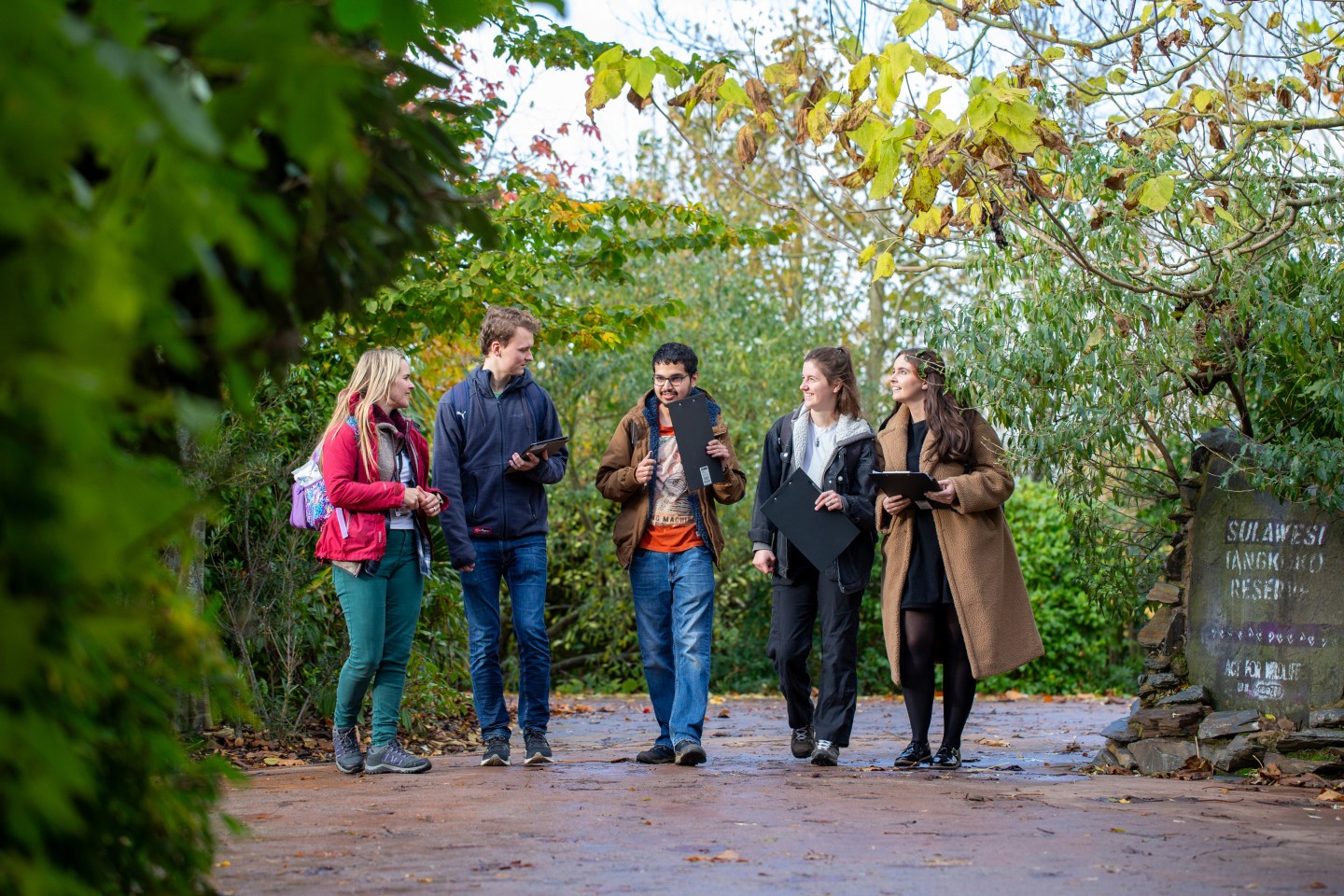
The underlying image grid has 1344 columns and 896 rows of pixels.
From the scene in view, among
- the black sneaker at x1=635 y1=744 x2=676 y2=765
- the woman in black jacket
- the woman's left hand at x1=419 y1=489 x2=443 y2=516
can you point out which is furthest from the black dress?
the woman's left hand at x1=419 y1=489 x2=443 y2=516

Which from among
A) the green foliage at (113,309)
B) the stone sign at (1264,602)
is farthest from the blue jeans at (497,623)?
the green foliage at (113,309)

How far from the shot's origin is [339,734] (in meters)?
6.91

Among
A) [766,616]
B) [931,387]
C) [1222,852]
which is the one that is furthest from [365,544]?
[766,616]

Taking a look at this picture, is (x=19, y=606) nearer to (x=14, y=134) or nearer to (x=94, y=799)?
(x=14, y=134)

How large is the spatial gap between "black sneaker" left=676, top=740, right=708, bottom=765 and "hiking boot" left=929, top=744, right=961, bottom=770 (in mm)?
1253

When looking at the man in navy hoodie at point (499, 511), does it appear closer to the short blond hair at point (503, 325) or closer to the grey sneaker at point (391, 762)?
the short blond hair at point (503, 325)

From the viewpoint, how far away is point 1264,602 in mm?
6898

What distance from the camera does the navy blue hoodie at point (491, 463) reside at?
23.5 feet

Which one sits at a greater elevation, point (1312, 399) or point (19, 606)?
point (1312, 399)

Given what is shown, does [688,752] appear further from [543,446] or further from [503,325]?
[503,325]

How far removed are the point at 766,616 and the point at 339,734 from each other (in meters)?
8.06

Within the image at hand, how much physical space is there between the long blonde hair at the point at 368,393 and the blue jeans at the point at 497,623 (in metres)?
0.77

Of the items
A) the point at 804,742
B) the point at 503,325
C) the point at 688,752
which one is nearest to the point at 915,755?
the point at 804,742

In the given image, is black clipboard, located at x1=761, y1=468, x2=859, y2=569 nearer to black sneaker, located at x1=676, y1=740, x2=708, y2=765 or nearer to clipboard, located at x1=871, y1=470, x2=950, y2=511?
clipboard, located at x1=871, y1=470, x2=950, y2=511
